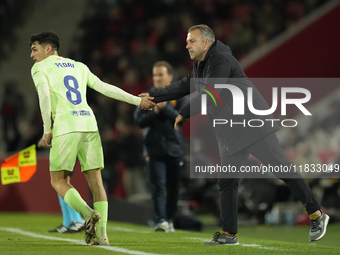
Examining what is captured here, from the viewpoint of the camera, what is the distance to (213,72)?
18.2 ft

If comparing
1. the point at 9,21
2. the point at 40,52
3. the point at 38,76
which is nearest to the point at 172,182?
the point at 40,52

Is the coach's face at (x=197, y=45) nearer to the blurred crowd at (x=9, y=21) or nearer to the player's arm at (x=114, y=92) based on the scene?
the player's arm at (x=114, y=92)

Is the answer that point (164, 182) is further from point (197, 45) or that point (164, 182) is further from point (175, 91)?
point (197, 45)

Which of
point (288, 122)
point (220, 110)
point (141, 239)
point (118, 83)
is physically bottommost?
point (141, 239)

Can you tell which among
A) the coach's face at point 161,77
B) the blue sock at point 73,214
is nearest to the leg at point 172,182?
the coach's face at point 161,77

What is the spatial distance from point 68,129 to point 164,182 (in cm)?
275

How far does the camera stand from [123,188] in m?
12.0

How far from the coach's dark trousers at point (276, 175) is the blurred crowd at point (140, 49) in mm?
5607

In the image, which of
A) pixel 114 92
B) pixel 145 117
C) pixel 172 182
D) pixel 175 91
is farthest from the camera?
pixel 172 182

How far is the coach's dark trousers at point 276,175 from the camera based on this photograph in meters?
5.52

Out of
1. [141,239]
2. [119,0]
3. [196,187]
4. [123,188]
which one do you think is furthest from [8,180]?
[119,0]

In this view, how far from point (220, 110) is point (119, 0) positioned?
39.9ft

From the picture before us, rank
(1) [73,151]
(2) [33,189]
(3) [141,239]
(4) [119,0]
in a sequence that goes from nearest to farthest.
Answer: (1) [73,151]
(3) [141,239]
(2) [33,189]
(4) [119,0]

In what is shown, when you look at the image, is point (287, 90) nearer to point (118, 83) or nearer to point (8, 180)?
point (118, 83)
